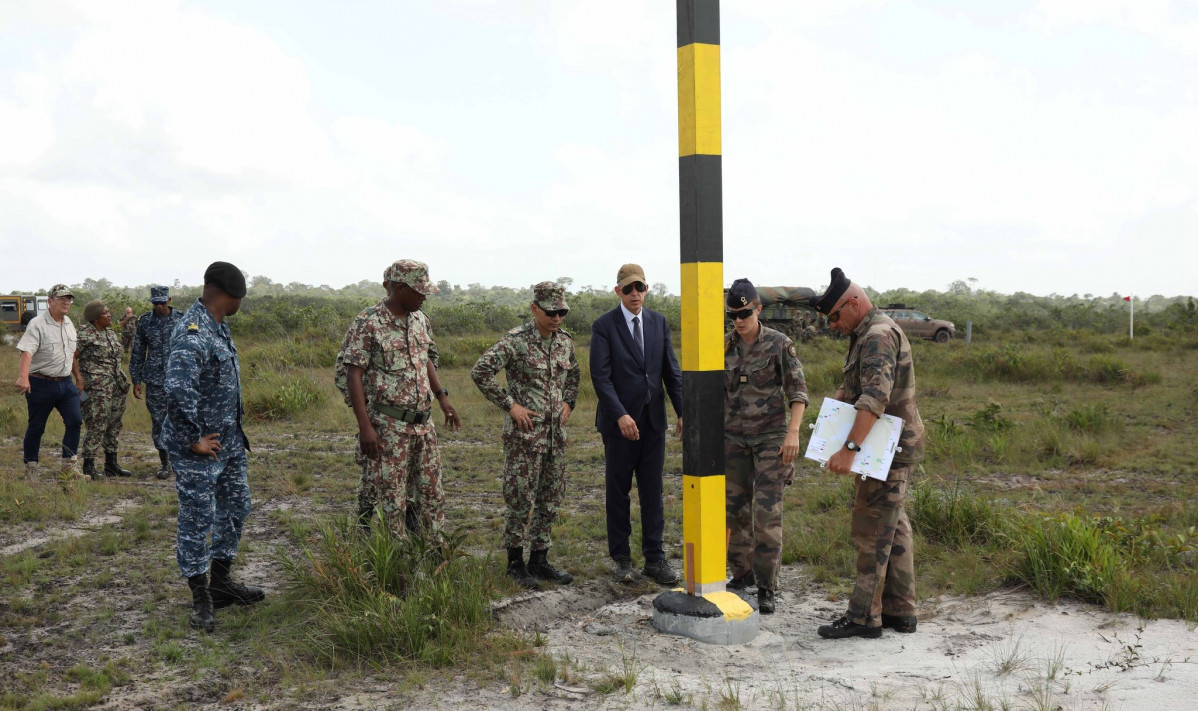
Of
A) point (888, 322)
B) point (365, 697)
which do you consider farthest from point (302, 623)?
point (888, 322)

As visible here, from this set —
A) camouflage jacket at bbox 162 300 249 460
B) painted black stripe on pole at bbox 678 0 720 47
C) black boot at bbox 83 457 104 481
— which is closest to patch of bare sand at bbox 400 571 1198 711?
camouflage jacket at bbox 162 300 249 460

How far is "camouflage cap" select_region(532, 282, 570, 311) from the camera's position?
549cm

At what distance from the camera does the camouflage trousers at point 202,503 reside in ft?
15.7

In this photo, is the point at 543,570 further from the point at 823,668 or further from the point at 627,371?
the point at 823,668

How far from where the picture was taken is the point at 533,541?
18.6 feet

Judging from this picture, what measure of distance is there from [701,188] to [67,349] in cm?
707

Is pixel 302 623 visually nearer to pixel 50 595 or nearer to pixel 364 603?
pixel 364 603

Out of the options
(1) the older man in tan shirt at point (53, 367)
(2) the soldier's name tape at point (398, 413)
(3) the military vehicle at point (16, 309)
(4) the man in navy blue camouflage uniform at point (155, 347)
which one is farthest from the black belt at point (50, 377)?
(3) the military vehicle at point (16, 309)

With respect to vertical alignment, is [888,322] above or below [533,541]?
above

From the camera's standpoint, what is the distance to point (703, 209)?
458 cm

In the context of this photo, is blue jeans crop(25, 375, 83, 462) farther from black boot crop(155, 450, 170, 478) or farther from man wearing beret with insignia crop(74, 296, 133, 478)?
black boot crop(155, 450, 170, 478)

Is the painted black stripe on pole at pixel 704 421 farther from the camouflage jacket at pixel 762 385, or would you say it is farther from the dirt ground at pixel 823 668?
the dirt ground at pixel 823 668

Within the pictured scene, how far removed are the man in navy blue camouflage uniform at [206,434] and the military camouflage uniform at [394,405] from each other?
645mm

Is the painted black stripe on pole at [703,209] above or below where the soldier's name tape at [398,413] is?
above
